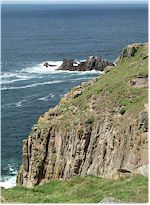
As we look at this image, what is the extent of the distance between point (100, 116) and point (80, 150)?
302 centimetres

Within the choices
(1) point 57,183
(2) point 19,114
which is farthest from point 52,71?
(1) point 57,183

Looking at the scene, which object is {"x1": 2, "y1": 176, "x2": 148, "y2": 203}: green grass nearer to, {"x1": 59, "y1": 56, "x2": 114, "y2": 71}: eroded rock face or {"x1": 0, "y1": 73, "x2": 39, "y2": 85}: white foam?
{"x1": 0, "y1": 73, "x2": 39, "y2": 85}: white foam

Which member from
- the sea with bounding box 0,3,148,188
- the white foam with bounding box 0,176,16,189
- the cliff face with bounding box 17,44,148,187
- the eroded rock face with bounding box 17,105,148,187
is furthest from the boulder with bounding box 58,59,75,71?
the eroded rock face with bounding box 17,105,148,187

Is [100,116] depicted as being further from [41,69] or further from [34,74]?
[41,69]

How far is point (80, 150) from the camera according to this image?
1431 inches

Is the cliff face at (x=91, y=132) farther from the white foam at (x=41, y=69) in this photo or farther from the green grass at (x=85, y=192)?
the white foam at (x=41, y=69)

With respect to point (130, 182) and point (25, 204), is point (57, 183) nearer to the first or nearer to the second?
point (130, 182)

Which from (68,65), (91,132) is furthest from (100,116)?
(68,65)

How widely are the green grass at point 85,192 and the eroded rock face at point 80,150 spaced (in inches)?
193

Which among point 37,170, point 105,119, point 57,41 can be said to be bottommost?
point 37,170

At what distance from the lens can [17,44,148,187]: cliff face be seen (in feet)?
107

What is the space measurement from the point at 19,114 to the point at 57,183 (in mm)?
45993

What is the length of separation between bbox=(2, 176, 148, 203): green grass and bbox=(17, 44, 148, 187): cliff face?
21.0 feet

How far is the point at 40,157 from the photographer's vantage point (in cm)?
3897
